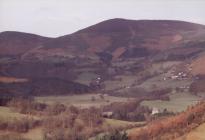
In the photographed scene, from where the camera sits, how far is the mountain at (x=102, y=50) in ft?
146

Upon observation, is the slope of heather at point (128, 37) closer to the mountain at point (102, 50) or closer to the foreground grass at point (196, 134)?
the mountain at point (102, 50)

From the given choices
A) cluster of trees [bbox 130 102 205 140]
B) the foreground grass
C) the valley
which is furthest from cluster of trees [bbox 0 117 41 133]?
the foreground grass

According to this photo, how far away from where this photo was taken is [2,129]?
18516 millimetres

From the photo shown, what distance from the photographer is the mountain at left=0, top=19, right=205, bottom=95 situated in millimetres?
44375

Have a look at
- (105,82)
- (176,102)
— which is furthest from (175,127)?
(105,82)

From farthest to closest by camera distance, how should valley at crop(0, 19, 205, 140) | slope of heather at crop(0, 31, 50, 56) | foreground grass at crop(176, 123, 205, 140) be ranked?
slope of heather at crop(0, 31, 50, 56) → valley at crop(0, 19, 205, 140) → foreground grass at crop(176, 123, 205, 140)

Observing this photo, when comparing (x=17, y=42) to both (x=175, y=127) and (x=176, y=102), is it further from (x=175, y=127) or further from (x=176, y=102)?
(x=175, y=127)

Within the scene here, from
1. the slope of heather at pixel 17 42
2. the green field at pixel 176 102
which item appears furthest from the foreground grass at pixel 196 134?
the slope of heather at pixel 17 42

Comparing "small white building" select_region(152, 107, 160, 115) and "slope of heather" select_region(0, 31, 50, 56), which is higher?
"slope of heather" select_region(0, 31, 50, 56)

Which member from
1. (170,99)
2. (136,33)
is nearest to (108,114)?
(170,99)

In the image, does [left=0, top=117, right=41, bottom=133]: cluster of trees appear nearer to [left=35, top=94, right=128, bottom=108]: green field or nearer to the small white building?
the small white building

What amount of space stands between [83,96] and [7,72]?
9.88 metres

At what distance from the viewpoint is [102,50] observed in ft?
177

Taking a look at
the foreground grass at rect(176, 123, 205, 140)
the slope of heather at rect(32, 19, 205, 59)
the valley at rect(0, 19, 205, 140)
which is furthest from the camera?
the slope of heather at rect(32, 19, 205, 59)
